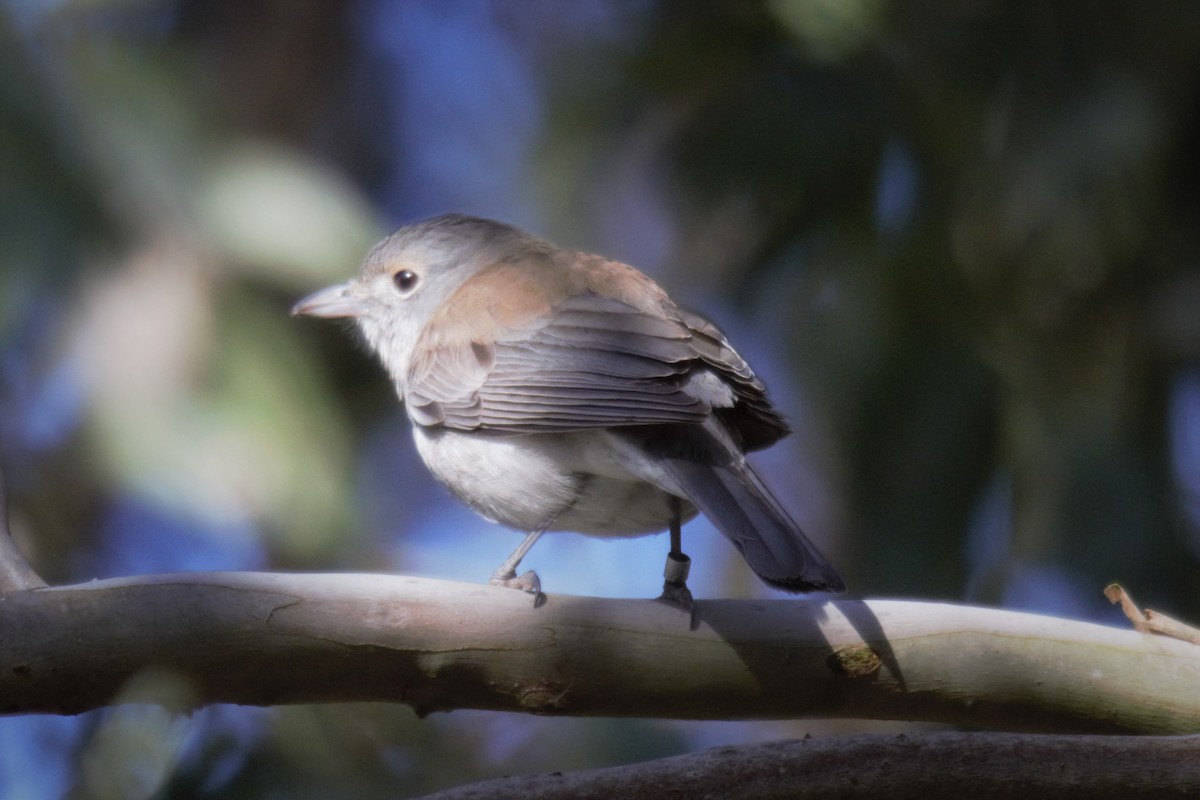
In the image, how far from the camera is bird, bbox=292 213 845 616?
271 centimetres

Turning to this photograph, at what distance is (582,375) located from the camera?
301cm

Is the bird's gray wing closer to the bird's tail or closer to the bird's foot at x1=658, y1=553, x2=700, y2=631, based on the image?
the bird's tail

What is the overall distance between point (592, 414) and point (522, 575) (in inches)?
15.2

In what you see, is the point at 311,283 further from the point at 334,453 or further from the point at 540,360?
the point at 540,360

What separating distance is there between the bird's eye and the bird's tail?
1.33 meters

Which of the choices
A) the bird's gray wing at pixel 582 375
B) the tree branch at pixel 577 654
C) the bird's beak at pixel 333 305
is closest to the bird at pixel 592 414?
the bird's gray wing at pixel 582 375

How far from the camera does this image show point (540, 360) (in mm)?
3178

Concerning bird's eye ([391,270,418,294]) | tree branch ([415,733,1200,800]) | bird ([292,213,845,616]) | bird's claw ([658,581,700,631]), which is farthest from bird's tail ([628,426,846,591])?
bird's eye ([391,270,418,294])

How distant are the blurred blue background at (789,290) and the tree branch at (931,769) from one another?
1.77m

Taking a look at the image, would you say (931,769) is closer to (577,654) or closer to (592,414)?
(577,654)

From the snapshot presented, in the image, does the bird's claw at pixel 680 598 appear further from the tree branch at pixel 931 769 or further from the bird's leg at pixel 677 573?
the tree branch at pixel 931 769

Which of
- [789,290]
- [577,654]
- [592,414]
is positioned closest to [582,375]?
[592,414]

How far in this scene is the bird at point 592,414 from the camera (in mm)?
2715

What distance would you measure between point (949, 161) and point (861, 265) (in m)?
0.54
